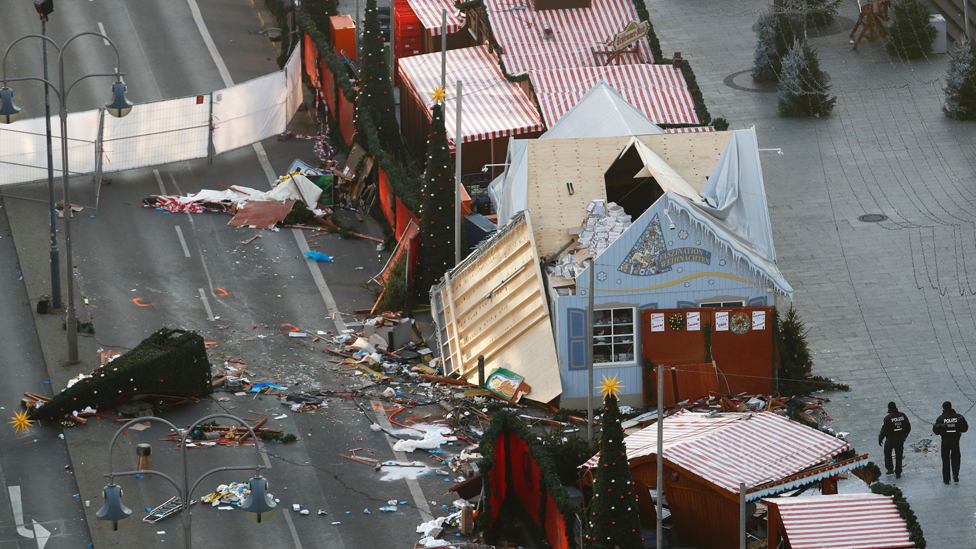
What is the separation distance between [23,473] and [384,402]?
296 inches

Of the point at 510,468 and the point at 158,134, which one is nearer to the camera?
the point at 510,468

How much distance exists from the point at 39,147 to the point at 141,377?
44.1ft

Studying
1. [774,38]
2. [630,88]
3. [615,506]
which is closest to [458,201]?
[630,88]

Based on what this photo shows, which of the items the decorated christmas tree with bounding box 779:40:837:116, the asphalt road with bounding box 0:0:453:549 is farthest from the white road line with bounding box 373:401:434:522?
the decorated christmas tree with bounding box 779:40:837:116

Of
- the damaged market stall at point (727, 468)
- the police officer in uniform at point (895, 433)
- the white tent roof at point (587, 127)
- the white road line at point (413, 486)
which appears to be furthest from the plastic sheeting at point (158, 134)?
the police officer in uniform at point (895, 433)

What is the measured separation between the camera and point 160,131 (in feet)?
146

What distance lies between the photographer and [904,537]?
78.3ft

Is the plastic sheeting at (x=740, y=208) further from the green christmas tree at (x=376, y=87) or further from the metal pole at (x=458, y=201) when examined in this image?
the green christmas tree at (x=376, y=87)

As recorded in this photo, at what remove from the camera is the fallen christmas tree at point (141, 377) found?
31.4 m

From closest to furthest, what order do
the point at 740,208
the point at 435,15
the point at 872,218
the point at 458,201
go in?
the point at 740,208 < the point at 458,201 < the point at 872,218 < the point at 435,15

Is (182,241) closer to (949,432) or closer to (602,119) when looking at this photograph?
(602,119)

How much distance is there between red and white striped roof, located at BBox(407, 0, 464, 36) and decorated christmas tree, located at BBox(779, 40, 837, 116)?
1025 centimetres

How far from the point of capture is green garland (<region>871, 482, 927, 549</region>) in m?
23.8

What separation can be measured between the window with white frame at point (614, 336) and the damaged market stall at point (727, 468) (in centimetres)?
440
